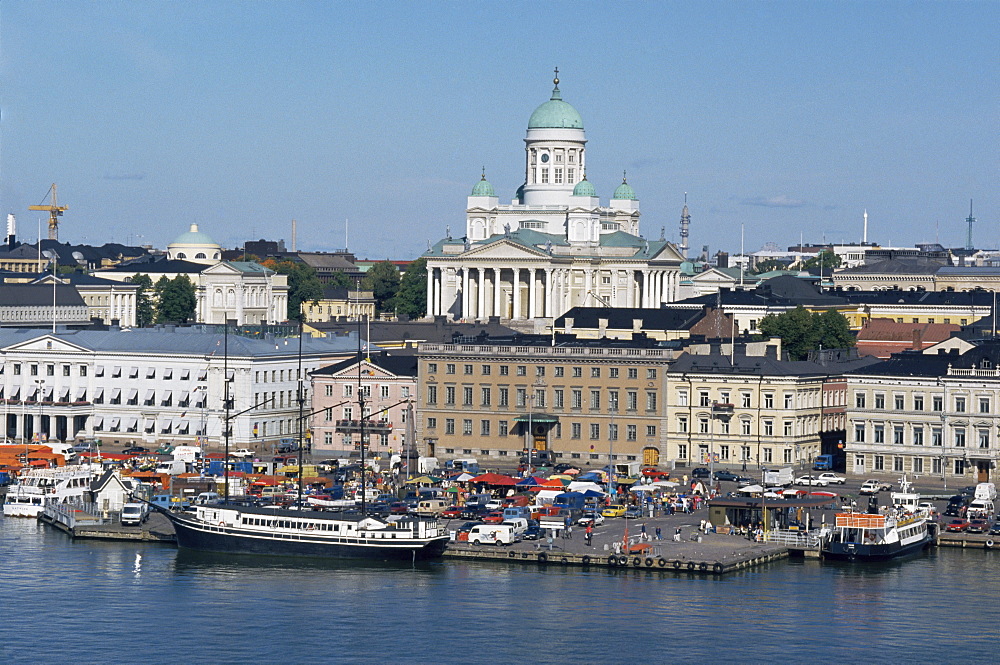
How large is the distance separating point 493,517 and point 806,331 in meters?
47.5

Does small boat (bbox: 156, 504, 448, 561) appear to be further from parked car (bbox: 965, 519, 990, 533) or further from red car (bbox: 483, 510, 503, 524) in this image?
parked car (bbox: 965, 519, 990, 533)

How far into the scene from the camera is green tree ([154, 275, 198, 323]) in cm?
17312

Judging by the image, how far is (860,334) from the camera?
5103 inches

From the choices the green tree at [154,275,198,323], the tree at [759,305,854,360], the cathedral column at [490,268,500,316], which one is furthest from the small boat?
the green tree at [154,275,198,323]

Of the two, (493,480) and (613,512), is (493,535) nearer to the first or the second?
(613,512)

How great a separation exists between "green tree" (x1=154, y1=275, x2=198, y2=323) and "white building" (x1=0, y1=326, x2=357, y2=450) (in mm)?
62506

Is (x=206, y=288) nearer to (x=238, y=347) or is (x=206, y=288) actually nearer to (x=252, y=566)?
(x=238, y=347)

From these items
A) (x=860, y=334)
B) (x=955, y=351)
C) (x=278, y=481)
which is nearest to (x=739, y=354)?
(x=955, y=351)

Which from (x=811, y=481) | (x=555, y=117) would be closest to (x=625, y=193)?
(x=555, y=117)

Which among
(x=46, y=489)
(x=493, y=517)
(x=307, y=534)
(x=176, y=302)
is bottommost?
(x=307, y=534)

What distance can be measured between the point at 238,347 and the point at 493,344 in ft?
42.1

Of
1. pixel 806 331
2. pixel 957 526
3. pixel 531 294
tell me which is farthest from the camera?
pixel 531 294

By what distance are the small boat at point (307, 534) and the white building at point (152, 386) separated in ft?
81.1

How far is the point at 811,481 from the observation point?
8906cm
